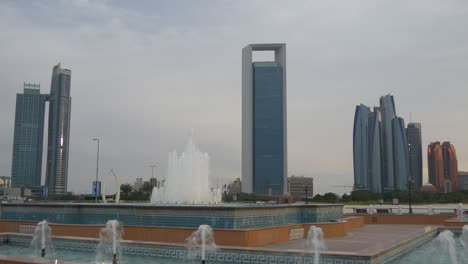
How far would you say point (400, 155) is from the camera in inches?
4235

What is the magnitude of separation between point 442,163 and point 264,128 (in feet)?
159

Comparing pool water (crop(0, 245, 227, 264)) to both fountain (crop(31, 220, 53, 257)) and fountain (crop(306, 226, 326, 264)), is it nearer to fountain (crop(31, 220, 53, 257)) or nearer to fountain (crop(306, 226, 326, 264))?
fountain (crop(31, 220, 53, 257))

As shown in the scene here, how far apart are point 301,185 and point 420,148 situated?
1524 inches

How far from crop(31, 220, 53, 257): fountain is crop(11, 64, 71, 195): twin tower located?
80.3 metres

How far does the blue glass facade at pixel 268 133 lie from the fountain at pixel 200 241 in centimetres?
9890

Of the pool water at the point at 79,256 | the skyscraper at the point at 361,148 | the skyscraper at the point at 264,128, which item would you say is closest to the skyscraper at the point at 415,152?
the skyscraper at the point at 361,148

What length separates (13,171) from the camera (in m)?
108

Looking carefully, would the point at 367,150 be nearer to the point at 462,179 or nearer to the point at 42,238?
the point at 462,179

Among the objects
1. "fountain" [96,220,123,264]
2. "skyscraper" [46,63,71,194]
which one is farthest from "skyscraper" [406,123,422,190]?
"fountain" [96,220,123,264]

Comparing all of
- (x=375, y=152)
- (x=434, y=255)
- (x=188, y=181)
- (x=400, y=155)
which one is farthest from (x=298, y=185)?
(x=434, y=255)

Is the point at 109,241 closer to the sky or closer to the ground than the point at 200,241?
closer to the ground

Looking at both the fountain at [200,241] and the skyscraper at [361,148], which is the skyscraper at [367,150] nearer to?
the skyscraper at [361,148]

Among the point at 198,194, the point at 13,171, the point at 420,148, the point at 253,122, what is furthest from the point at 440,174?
the point at 198,194

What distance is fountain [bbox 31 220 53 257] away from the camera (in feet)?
45.5
